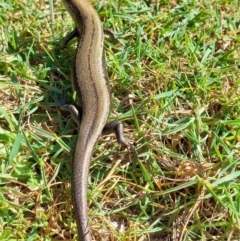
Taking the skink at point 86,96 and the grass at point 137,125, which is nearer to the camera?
the skink at point 86,96

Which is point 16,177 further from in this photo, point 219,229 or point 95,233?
point 219,229

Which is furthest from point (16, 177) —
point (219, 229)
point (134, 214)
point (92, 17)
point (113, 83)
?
point (92, 17)

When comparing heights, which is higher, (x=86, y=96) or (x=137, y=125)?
(x=86, y=96)

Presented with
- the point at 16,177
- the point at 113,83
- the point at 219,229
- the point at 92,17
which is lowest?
the point at 219,229

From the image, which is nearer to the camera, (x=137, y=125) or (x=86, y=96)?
(x=137, y=125)
